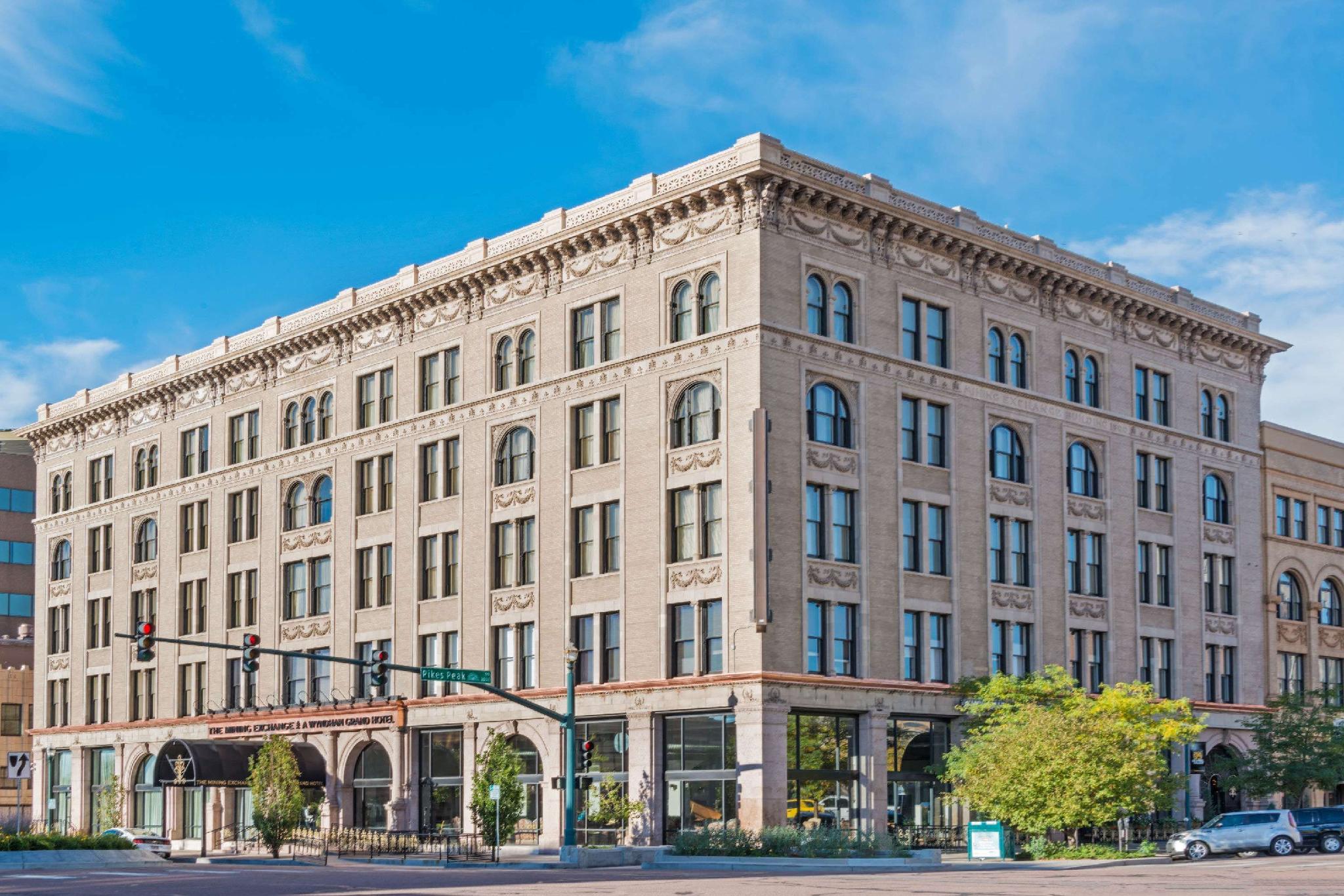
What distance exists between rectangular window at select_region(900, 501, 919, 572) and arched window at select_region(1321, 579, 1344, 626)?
26.2m

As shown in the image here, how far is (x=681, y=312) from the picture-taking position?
187 feet

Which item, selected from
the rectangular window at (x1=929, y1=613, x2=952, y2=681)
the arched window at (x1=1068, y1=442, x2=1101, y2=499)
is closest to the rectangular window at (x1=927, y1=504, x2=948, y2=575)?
the rectangular window at (x1=929, y1=613, x2=952, y2=681)

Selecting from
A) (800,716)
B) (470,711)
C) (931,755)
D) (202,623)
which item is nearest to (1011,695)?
(931,755)

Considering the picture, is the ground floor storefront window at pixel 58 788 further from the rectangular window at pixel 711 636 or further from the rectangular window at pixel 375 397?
the rectangular window at pixel 711 636

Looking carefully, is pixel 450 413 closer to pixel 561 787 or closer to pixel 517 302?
pixel 517 302

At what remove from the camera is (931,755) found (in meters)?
57.7

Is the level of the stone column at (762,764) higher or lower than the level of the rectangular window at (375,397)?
lower

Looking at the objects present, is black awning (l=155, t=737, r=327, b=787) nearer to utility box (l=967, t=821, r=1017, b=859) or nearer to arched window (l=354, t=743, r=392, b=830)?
arched window (l=354, t=743, r=392, b=830)

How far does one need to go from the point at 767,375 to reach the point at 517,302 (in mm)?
12610

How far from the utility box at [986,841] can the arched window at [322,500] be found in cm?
3015

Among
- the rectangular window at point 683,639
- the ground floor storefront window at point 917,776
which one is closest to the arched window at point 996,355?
the ground floor storefront window at point 917,776

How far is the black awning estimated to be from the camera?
67000 millimetres

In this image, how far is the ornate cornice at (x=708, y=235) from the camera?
55375 mm

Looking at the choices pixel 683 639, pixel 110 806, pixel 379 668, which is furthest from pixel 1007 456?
pixel 110 806
